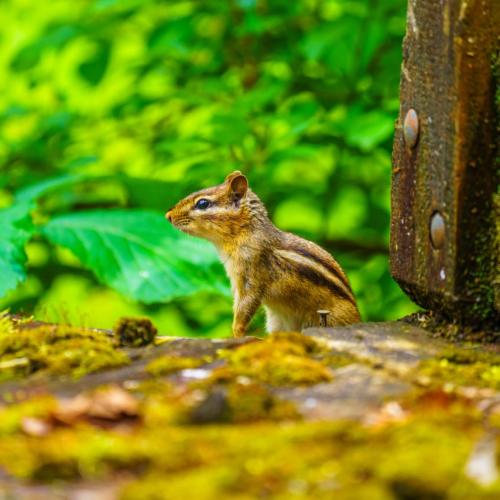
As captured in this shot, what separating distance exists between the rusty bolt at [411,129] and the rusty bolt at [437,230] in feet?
0.88

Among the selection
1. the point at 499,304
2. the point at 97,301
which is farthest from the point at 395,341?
the point at 97,301

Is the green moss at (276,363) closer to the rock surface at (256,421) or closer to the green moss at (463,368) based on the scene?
the rock surface at (256,421)

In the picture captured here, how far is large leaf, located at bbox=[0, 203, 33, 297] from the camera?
408cm

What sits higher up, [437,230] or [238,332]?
[437,230]

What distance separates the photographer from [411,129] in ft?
10.9

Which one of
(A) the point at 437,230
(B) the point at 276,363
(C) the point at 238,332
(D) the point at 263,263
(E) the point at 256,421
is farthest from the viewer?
(D) the point at 263,263

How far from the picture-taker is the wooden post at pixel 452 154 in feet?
10.0

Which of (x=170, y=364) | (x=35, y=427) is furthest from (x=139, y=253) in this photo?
(x=35, y=427)

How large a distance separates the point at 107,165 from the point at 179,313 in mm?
1590

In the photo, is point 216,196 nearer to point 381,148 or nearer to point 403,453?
point 381,148

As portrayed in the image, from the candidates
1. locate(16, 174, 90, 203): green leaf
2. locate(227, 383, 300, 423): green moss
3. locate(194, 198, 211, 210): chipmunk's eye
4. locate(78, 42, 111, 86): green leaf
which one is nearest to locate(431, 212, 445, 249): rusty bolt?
locate(227, 383, 300, 423): green moss

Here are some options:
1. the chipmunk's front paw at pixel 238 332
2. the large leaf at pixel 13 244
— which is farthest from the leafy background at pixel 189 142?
the chipmunk's front paw at pixel 238 332

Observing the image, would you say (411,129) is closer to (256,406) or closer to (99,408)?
(256,406)

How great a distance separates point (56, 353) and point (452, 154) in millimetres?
1328
